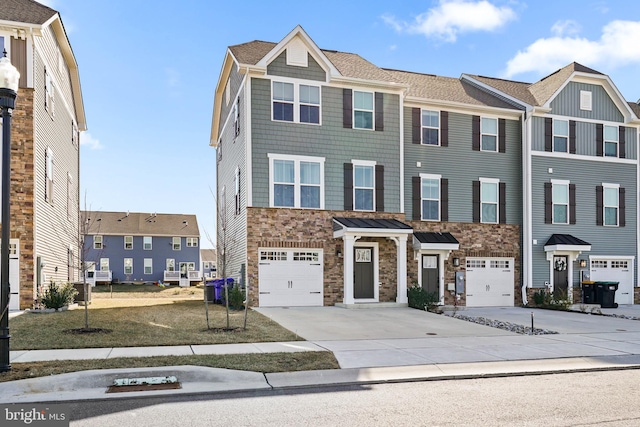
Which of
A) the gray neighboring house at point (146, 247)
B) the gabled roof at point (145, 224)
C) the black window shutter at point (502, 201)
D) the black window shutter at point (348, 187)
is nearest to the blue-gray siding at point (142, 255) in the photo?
the gray neighboring house at point (146, 247)

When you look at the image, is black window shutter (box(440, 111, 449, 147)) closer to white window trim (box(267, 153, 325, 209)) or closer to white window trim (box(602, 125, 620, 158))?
white window trim (box(267, 153, 325, 209))

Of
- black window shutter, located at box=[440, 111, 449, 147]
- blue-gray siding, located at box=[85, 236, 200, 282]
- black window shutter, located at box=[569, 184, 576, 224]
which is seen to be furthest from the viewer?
blue-gray siding, located at box=[85, 236, 200, 282]

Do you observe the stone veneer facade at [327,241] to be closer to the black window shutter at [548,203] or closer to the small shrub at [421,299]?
the small shrub at [421,299]

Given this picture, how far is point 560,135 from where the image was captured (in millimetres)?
24266

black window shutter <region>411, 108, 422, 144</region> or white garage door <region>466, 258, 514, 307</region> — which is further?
white garage door <region>466, 258, 514, 307</region>

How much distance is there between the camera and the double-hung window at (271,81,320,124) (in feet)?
66.7

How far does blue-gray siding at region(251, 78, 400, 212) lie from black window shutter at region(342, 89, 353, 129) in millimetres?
162

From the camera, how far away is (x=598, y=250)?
2466 centimetres

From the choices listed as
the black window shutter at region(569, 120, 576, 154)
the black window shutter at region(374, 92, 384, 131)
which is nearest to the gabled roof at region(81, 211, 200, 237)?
the black window shutter at region(374, 92, 384, 131)

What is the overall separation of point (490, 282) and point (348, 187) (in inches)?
301

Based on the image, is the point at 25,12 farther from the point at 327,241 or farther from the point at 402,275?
the point at 402,275

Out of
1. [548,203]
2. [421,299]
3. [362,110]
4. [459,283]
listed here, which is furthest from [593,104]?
[421,299]

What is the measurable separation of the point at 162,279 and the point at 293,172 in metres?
35.3

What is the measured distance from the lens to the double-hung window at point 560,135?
24.2 meters
